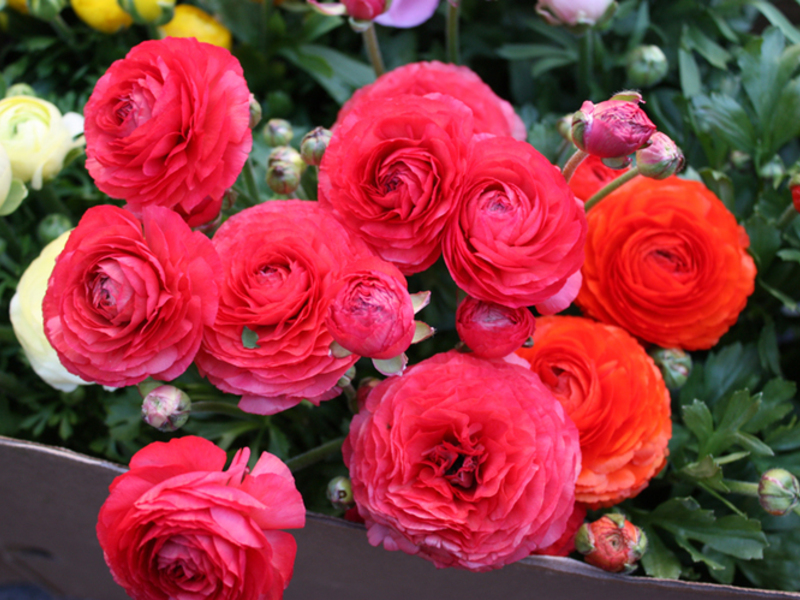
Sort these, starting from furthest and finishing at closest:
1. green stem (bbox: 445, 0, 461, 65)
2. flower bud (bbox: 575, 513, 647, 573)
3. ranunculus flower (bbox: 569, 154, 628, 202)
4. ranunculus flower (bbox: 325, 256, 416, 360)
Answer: green stem (bbox: 445, 0, 461, 65) → ranunculus flower (bbox: 569, 154, 628, 202) → flower bud (bbox: 575, 513, 647, 573) → ranunculus flower (bbox: 325, 256, 416, 360)

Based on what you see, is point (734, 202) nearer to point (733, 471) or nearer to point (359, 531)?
point (733, 471)

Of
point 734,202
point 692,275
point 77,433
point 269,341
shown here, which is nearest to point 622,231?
point 692,275

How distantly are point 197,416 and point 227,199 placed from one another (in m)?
0.22

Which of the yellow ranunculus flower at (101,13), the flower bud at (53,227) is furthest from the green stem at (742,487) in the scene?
the yellow ranunculus flower at (101,13)

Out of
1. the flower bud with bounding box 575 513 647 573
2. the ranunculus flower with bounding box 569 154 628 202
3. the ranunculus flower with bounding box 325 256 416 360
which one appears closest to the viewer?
the ranunculus flower with bounding box 325 256 416 360

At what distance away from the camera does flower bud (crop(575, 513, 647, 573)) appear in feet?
1.43

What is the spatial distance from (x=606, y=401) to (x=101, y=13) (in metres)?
0.65

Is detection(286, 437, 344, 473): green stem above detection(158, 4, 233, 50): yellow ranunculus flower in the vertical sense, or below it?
below

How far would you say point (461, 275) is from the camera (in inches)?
15.2

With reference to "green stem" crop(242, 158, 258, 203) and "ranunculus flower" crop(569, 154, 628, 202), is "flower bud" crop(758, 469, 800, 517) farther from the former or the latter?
"green stem" crop(242, 158, 258, 203)

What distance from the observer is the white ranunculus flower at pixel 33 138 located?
0.55 m

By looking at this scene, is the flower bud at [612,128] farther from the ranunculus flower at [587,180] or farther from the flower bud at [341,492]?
the flower bud at [341,492]

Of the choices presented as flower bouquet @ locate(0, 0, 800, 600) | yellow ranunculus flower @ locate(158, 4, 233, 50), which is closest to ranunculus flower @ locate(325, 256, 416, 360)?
flower bouquet @ locate(0, 0, 800, 600)

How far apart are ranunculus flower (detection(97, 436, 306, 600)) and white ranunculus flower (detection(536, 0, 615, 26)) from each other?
0.49m
